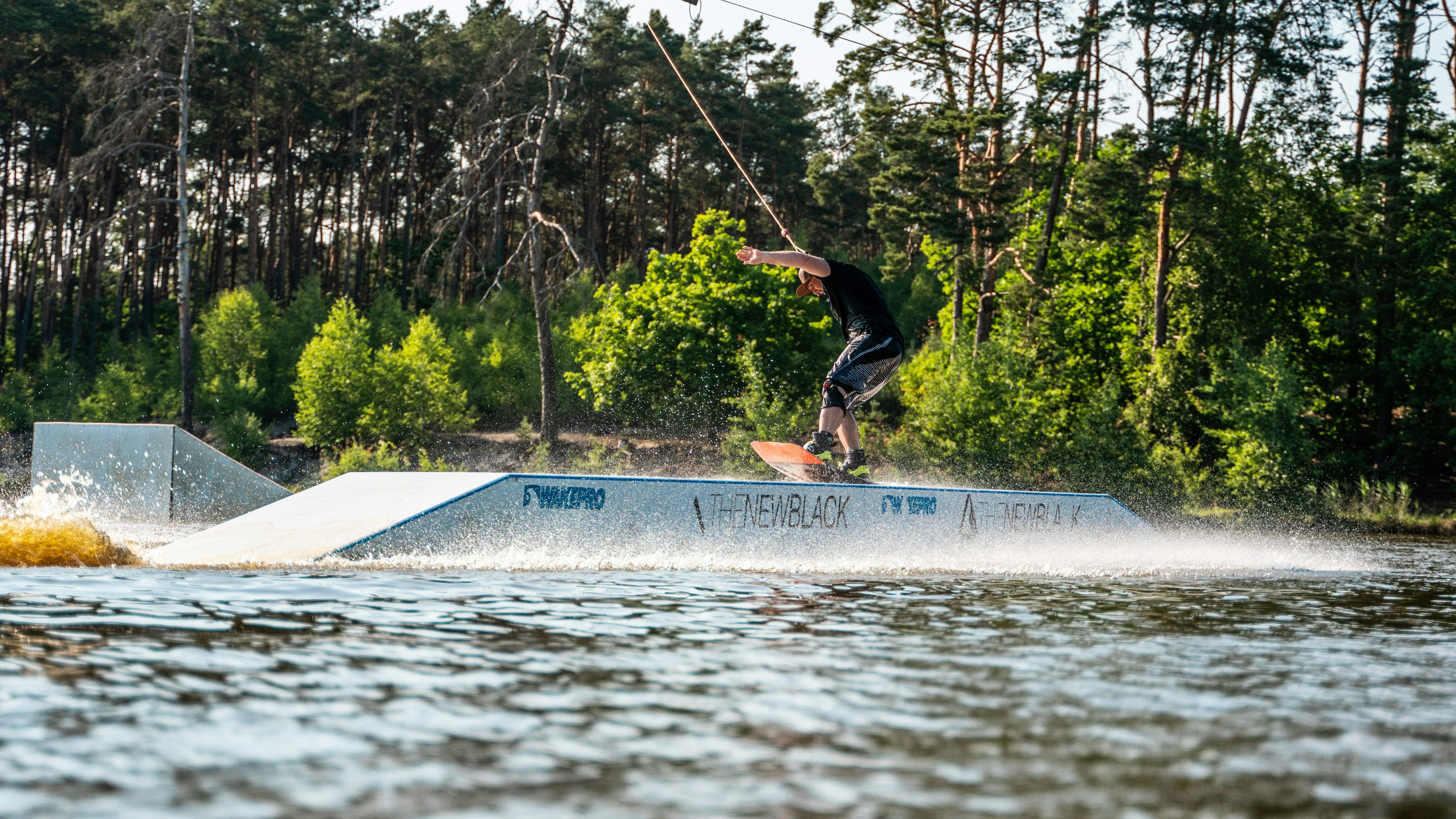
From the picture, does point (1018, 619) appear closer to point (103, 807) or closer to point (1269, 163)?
point (103, 807)

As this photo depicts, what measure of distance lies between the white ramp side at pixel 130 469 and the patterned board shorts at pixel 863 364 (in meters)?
8.49

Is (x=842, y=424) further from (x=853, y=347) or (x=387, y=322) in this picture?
(x=387, y=322)

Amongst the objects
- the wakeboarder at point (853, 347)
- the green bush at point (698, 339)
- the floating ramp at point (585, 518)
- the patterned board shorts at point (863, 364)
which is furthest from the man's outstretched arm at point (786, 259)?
the green bush at point (698, 339)

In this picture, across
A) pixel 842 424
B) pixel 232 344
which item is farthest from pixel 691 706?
pixel 232 344

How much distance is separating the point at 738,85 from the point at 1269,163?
2229 centimetres

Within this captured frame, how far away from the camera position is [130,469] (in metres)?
14.2

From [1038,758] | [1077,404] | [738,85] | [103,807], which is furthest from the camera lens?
[738,85]

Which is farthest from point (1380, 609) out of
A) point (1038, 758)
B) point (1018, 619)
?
point (1038, 758)

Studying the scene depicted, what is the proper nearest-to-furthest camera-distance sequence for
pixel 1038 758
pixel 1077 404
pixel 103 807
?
pixel 103 807 < pixel 1038 758 < pixel 1077 404

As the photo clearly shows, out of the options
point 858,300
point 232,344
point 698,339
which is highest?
point 698,339

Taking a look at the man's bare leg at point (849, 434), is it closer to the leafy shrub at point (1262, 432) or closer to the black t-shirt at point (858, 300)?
the black t-shirt at point (858, 300)

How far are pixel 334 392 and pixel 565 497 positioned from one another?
2102 centimetres

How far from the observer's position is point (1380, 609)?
26.0 feet

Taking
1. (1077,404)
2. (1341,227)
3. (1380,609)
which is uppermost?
(1341,227)
